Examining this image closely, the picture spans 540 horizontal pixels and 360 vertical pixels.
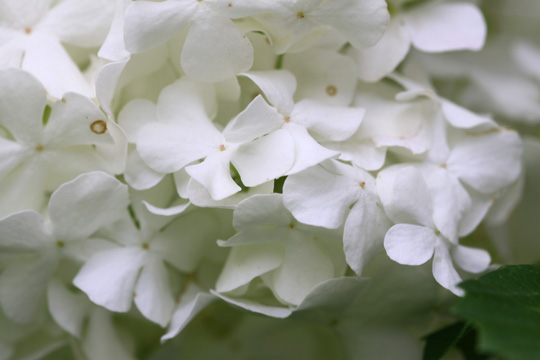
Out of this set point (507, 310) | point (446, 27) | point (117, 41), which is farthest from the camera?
point (446, 27)

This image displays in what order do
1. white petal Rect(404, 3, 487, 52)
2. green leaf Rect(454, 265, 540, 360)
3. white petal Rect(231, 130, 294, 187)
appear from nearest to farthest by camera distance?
1. green leaf Rect(454, 265, 540, 360)
2. white petal Rect(231, 130, 294, 187)
3. white petal Rect(404, 3, 487, 52)

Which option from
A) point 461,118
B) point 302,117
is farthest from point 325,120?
point 461,118

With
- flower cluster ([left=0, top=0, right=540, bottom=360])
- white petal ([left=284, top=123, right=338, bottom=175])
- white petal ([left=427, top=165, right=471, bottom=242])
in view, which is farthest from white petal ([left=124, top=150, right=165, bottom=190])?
white petal ([left=427, top=165, right=471, bottom=242])

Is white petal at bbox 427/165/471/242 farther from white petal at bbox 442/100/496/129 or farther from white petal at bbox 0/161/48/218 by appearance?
white petal at bbox 0/161/48/218

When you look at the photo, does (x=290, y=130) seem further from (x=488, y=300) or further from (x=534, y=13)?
(x=534, y=13)

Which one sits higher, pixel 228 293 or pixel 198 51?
pixel 198 51

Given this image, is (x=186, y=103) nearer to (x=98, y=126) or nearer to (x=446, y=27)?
(x=98, y=126)

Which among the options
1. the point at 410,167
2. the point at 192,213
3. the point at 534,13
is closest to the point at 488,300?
the point at 410,167
